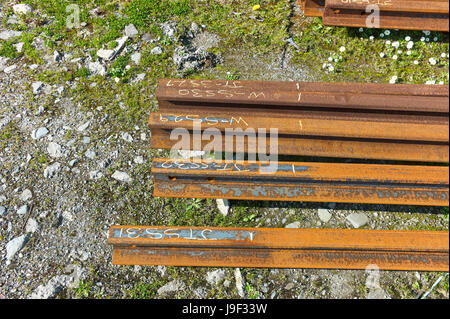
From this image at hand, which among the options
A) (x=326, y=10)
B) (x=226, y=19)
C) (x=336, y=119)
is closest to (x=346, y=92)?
(x=336, y=119)

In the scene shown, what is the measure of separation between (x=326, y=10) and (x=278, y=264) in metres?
3.55

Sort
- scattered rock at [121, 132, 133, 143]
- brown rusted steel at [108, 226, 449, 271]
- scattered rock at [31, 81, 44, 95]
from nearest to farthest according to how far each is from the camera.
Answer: brown rusted steel at [108, 226, 449, 271], scattered rock at [121, 132, 133, 143], scattered rock at [31, 81, 44, 95]

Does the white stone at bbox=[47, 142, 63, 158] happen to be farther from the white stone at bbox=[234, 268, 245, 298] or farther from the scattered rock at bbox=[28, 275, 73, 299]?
the white stone at bbox=[234, 268, 245, 298]

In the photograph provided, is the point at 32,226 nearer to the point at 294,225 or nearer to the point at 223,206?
the point at 223,206

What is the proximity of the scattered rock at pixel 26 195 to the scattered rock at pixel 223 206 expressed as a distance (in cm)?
221

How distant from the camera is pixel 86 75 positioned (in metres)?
4.74

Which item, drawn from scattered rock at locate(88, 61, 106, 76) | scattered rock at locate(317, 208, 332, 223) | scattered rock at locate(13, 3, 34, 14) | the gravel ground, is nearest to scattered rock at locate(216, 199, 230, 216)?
the gravel ground

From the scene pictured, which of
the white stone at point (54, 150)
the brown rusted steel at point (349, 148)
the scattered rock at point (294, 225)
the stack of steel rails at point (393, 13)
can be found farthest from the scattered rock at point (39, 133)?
the stack of steel rails at point (393, 13)

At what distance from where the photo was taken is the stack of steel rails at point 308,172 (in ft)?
10.8

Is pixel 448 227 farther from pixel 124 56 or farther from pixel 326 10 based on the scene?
pixel 124 56

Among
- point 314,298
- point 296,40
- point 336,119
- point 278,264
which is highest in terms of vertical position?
point 296,40

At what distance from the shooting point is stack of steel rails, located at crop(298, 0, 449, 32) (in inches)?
173

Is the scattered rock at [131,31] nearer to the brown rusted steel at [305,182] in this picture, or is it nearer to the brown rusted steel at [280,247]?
the brown rusted steel at [305,182]

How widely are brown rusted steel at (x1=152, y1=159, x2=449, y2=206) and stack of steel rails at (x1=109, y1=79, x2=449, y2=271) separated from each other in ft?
0.03
